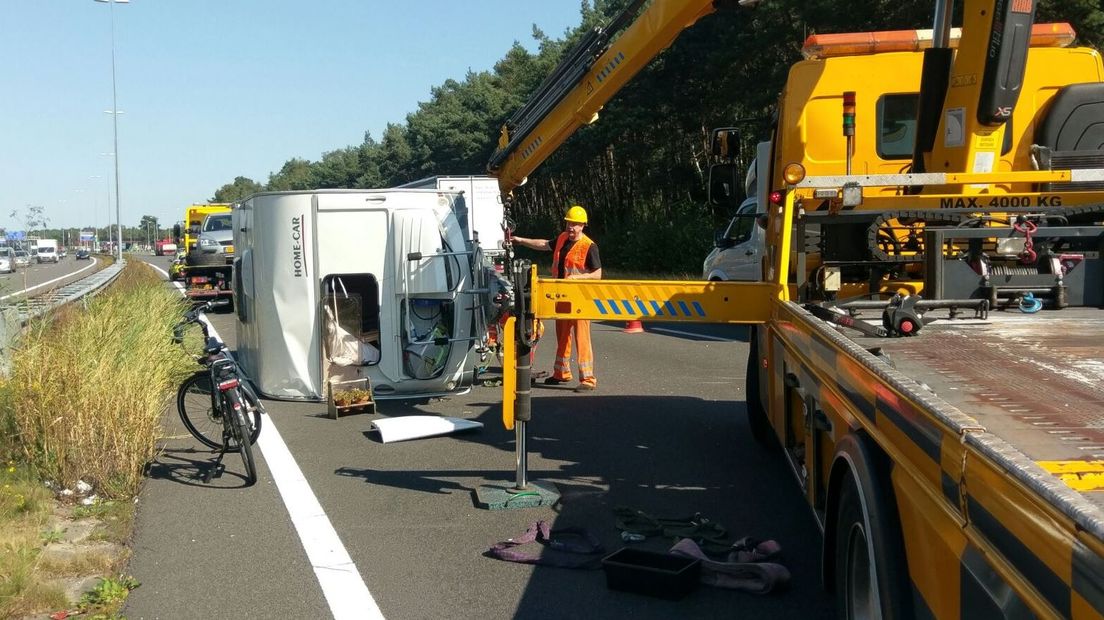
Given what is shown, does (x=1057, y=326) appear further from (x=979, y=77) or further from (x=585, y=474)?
(x=585, y=474)

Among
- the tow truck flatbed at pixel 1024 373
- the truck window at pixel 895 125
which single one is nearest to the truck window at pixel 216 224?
the truck window at pixel 895 125

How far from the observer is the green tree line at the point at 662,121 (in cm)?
2499

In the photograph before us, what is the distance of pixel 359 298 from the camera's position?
1115 cm

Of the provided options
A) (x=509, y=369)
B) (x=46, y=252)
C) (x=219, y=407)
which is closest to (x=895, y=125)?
(x=509, y=369)

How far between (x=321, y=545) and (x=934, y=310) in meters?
3.68

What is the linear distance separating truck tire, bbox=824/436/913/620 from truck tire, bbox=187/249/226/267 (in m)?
22.0

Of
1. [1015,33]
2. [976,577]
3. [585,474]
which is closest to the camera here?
[976,577]

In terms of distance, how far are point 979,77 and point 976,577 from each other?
4825 millimetres

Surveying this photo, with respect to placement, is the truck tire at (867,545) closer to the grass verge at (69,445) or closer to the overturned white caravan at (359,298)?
the grass verge at (69,445)

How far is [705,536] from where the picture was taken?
5816 mm

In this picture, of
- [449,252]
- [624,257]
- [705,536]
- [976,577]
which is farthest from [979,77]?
[624,257]

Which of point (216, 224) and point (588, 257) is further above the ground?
point (216, 224)

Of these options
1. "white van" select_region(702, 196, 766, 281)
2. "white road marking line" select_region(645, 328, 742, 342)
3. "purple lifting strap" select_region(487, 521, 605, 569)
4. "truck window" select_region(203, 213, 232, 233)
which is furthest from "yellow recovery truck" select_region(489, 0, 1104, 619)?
"truck window" select_region(203, 213, 232, 233)

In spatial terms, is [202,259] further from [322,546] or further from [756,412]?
[322,546]
